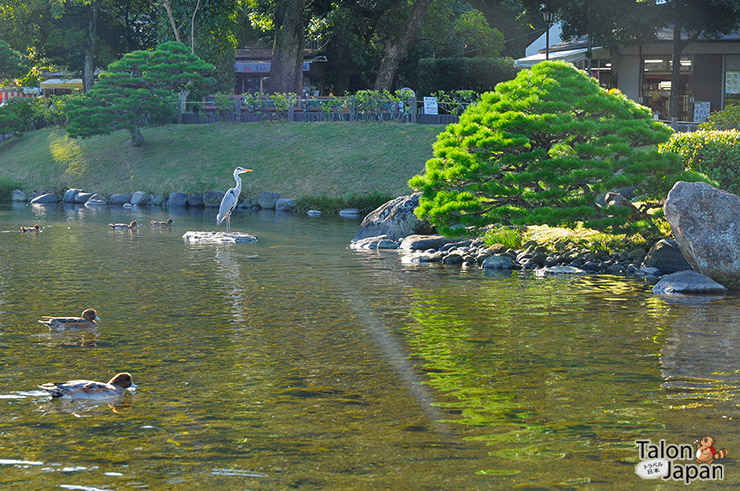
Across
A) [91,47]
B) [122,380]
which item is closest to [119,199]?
[91,47]

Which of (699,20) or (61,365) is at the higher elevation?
(699,20)

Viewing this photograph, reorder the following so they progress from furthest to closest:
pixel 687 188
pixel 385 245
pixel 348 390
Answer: pixel 385 245 → pixel 687 188 → pixel 348 390

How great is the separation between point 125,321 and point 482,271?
30.2ft

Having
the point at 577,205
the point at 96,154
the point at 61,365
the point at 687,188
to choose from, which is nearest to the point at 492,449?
the point at 61,365

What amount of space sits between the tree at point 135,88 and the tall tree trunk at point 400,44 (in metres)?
9.53

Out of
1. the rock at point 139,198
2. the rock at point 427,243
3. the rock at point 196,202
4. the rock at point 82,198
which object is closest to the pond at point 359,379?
the rock at point 427,243

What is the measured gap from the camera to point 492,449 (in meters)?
8.36

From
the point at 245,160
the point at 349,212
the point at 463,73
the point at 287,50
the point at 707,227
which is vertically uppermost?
the point at 287,50

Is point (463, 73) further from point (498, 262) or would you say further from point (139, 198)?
point (498, 262)

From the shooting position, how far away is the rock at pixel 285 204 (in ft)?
135

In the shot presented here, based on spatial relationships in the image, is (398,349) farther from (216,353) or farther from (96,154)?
(96,154)

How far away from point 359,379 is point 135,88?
41606 mm

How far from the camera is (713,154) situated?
21.8m

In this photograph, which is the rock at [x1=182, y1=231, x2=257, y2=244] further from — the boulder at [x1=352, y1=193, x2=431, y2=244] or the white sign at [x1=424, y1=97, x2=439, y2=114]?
the white sign at [x1=424, y1=97, x2=439, y2=114]
